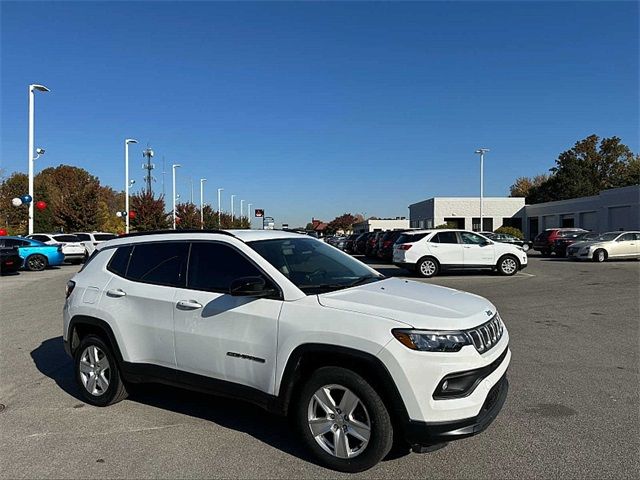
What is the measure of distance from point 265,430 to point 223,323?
1065 mm

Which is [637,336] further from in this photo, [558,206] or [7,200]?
[7,200]

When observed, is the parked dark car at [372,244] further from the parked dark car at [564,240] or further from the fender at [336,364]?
the fender at [336,364]

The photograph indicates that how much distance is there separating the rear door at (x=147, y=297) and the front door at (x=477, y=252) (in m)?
15.0

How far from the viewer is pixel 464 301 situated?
163 inches

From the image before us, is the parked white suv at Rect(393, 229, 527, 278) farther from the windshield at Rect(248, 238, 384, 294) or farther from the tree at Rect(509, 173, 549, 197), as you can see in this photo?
the tree at Rect(509, 173, 549, 197)

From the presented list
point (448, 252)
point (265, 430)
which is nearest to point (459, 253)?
point (448, 252)

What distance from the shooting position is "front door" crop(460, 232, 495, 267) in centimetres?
1828

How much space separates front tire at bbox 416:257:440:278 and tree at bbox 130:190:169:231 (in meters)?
38.8

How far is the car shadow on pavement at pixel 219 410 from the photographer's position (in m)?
4.25

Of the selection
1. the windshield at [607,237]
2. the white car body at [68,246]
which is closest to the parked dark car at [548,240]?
the windshield at [607,237]

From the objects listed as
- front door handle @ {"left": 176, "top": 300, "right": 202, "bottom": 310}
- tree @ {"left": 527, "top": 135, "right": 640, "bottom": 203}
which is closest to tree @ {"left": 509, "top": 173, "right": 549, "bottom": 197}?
tree @ {"left": 527, "top": 135, "right": 640, "bottom": 203}

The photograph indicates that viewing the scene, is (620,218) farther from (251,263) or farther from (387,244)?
(251,263)

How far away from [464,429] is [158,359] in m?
2.72

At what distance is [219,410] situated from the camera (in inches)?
196
